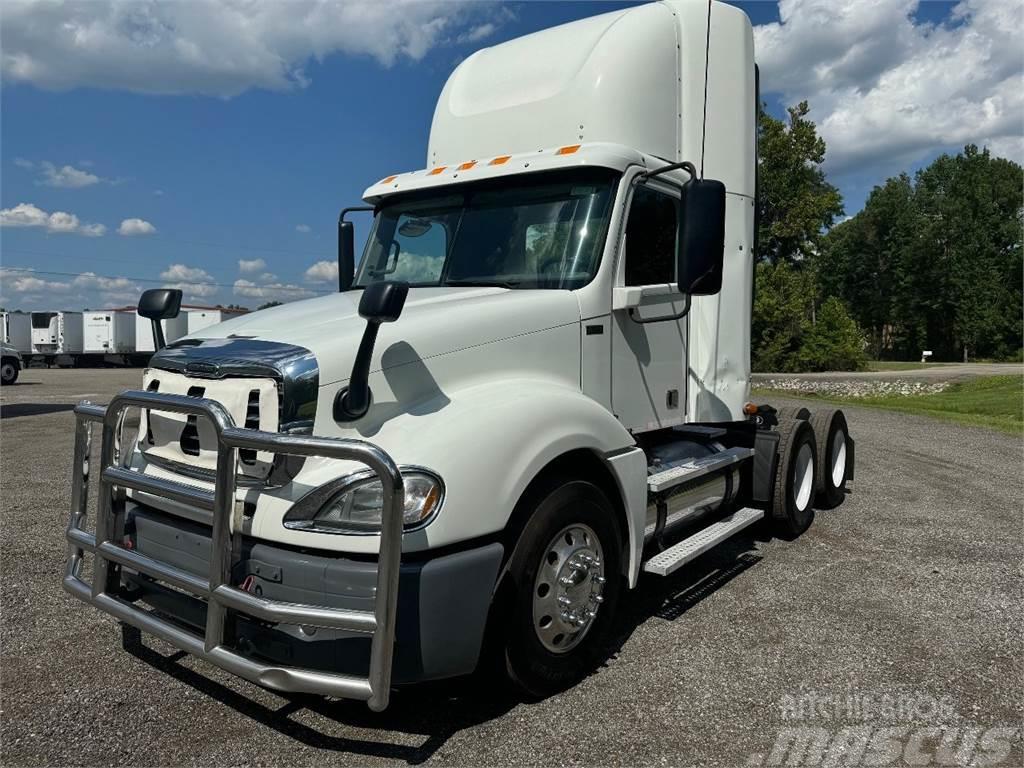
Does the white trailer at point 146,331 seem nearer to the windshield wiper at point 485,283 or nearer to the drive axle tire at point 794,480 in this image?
the drive axle tire at point 794,480

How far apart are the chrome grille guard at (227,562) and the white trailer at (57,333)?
4405cm

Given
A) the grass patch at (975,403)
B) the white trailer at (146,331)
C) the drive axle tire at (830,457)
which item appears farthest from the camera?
the white trailer at (146,331)

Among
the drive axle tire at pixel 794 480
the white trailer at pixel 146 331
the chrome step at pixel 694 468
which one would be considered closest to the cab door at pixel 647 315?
the chrome step at pixel 694 468

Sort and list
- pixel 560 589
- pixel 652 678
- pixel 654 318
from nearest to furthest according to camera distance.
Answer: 1. pixel 560 589
2. pixel 652 678
3. pixel 654 318

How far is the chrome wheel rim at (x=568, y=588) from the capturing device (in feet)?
11.5

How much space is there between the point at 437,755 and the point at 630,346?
251cm

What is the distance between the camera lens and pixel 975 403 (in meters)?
20.1

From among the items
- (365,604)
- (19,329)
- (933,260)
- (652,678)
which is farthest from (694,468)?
(933,260)

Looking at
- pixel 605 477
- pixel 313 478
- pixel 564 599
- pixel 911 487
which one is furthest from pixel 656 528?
pixel 911 487

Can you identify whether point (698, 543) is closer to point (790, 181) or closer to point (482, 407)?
point (482, 407)

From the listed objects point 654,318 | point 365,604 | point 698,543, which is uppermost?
point 654,318

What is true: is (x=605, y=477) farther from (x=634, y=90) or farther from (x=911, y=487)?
(x=911, y=487)

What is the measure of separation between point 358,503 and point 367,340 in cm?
67

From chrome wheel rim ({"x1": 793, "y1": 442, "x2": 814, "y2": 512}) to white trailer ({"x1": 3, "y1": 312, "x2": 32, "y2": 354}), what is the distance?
45651 millimetres
